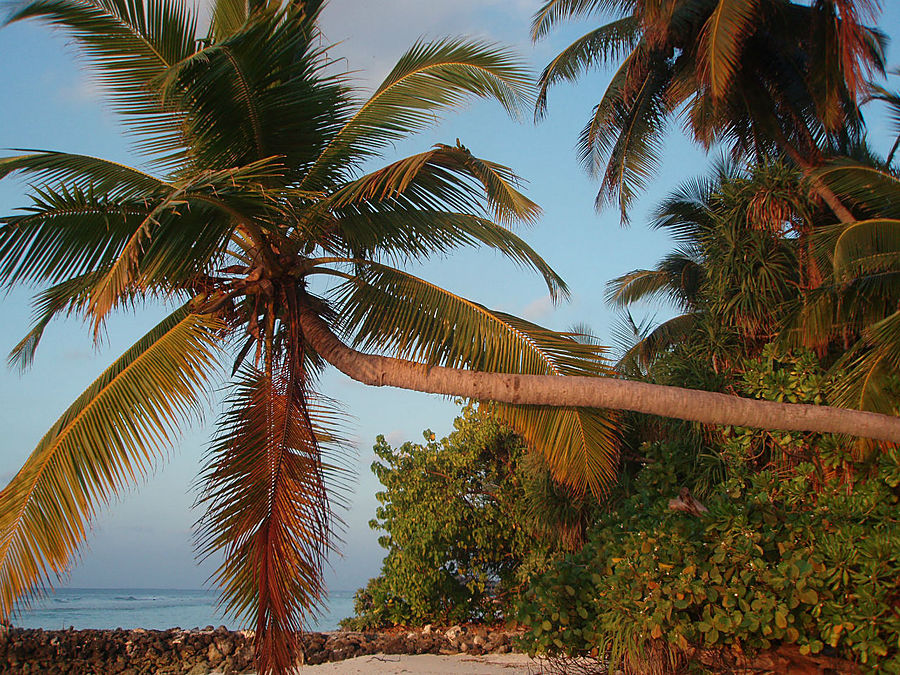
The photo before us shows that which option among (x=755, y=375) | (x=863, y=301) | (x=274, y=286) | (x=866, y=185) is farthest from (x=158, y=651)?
(x=866, y=185)

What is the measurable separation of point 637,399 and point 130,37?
472 centimetres

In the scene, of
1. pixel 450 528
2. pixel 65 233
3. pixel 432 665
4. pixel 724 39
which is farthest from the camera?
pixel 450 528

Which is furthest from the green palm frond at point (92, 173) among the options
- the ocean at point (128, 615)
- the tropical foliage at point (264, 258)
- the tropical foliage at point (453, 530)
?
the ocean at point (128, 615)

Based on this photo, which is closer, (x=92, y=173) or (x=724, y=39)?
(x=92, y=173)

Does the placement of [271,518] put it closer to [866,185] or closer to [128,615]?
[866,185]

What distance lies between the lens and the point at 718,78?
29.5 ft

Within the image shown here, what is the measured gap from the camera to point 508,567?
14594 millimetres

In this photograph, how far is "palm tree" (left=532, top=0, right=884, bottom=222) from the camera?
9.87 m

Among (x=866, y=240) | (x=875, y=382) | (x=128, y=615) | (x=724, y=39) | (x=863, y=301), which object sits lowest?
(x=128, y=615)

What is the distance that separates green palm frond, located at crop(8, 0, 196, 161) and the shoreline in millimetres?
7129

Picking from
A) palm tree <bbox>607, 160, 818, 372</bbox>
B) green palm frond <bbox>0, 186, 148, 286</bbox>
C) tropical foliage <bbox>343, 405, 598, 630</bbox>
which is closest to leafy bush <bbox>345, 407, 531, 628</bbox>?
tropical foliage <bbox>343, 405, 598, 630</bbox>

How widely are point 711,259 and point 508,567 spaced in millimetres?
7923

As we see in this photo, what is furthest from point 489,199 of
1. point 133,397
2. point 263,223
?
point 133,397

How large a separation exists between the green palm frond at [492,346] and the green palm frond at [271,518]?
33.9 inches
